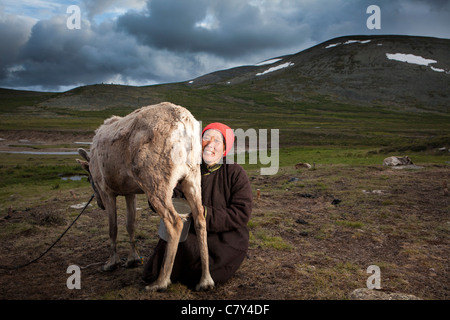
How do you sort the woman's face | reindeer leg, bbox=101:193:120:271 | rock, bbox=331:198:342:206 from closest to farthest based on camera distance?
the woman's face
reindeer leg, bbox=101:193:120:271
rock, bbox=331:198:342:206

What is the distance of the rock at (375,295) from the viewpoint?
3.90 meters

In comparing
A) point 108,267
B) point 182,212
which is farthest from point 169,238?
point 108,267

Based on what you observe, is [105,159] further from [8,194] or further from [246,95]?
[246,95]

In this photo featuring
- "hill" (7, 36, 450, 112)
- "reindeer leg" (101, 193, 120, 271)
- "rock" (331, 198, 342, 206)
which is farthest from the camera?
"hill" (7, 36, 450, 112)

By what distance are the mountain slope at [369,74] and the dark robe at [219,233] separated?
402 feet

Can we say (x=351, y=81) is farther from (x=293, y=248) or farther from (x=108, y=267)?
(x=108, y=267)

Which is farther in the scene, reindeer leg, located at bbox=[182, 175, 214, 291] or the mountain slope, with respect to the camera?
the mountain slope

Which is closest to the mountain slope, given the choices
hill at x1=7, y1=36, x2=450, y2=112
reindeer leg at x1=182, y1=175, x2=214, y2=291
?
→ hill at x1=7, y1=36, x2=450, y2=112

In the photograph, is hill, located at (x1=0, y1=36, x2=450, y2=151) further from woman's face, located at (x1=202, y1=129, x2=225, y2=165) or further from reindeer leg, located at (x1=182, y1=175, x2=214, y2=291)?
reindeer leg, located at (x1=182, y1=175, x2=214, y2=291)

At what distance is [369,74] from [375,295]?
491 ft

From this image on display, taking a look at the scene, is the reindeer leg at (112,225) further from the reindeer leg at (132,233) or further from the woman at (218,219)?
the woman at (218,219)

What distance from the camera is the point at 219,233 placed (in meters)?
4.48

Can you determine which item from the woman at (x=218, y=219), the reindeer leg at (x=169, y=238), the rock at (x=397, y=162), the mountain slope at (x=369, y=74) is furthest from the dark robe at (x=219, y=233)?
the mountain slope at (x=369, y=74)

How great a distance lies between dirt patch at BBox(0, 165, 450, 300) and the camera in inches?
173
